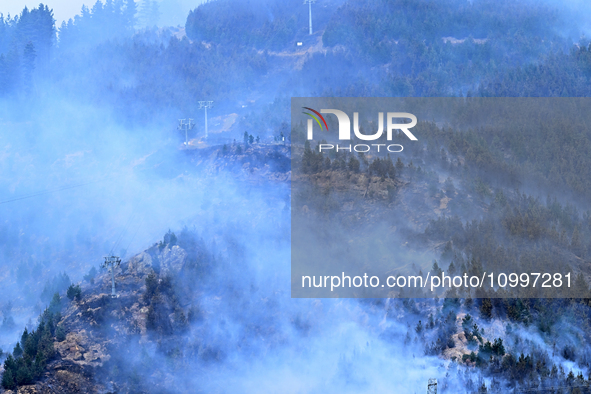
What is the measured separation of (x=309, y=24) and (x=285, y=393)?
61.0 meters

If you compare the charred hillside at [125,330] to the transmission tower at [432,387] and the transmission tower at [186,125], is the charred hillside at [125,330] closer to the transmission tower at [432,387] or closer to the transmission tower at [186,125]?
the transmission tower at [432,387]

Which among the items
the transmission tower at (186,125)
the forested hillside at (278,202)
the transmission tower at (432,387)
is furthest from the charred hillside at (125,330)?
the transmission tower at (186,125)

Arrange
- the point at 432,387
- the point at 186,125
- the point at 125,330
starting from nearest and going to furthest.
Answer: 1. the point at 432,387
2. the point at 125,330
3. the point at 186,125

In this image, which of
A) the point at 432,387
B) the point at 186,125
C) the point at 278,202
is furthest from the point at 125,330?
the point at 186,125

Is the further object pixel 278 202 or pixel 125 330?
pixel 278 202

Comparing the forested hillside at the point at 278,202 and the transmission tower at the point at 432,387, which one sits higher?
the forested hillside at the point at 278,202

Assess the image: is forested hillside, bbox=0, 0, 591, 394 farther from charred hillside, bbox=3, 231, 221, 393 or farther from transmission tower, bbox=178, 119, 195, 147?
transmission tower, bbox=178, 119, 195, 147

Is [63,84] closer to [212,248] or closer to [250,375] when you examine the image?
[212,248]

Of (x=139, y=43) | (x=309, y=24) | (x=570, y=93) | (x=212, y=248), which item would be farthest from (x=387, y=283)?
(x=139, y=43)

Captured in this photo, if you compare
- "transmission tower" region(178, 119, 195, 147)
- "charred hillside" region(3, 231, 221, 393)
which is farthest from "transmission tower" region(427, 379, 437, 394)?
"transmission tower" region(178, 119, 195, 147)

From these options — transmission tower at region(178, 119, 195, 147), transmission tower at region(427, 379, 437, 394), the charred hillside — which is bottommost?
transmission tower at region(427, 379, 437, 394)

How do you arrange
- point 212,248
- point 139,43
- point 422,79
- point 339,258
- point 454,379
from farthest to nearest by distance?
point 139,43
point 422,79
point 212,248
point 339,258
point 454,379

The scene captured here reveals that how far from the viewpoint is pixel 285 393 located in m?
40.7

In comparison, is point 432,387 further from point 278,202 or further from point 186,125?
point 186,125
